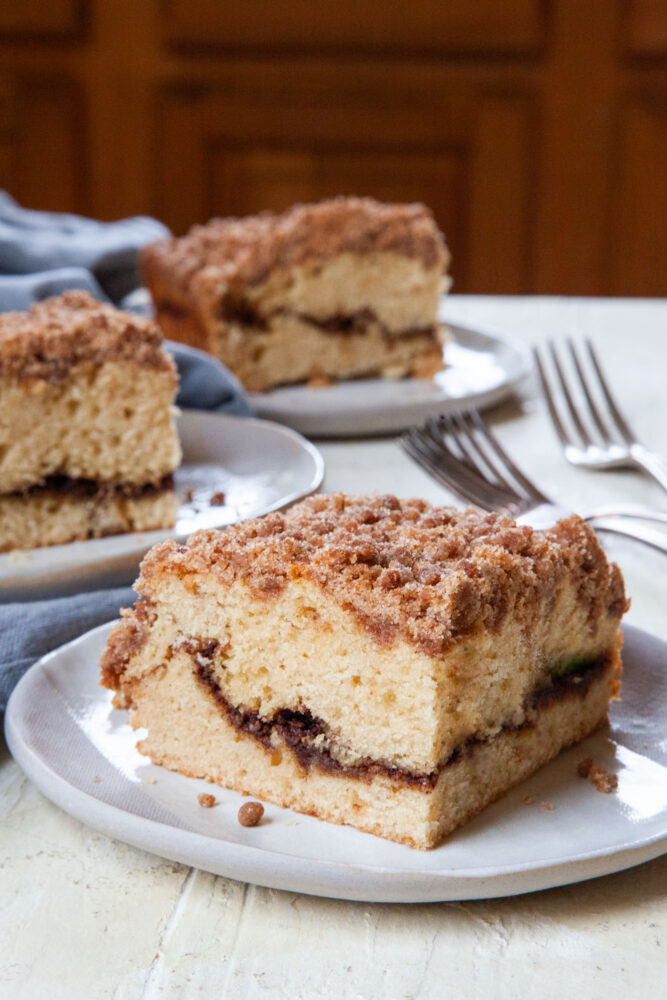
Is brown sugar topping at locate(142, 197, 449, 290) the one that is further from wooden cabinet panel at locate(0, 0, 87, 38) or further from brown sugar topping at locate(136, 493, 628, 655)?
wooden cabinet panel at locate(0, 0, 87, 38)

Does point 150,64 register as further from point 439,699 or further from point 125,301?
point 439,699

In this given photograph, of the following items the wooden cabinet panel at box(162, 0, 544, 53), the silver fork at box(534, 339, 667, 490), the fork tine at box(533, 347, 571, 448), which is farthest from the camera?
the wooden cabinet panel at box(162, 0, 544, 53)

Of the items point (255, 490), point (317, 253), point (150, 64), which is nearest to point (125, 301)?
point (317, 253)

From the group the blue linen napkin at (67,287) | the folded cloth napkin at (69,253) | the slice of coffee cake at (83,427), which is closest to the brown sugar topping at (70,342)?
the slice of coffee cake at (83,427)

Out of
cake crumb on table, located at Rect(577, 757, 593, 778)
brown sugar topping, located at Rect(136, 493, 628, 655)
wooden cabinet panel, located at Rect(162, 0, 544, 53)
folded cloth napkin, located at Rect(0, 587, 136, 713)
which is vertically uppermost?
wooden cabinet panel, located at Rect(162, 0, 544, 53)

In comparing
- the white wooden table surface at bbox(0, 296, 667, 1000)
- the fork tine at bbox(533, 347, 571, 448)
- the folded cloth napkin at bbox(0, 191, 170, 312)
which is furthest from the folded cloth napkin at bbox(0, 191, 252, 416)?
the white wooden table surface at bbox(0, 296, 667, 1000)

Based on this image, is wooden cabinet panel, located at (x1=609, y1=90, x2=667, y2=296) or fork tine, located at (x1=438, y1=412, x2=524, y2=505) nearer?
fork tine, located at (x1=438, y1=412, x2=524, y2=505)

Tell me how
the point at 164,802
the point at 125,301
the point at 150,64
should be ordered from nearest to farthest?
the point at 164,802
the point at 125,301
the point at 150,64
